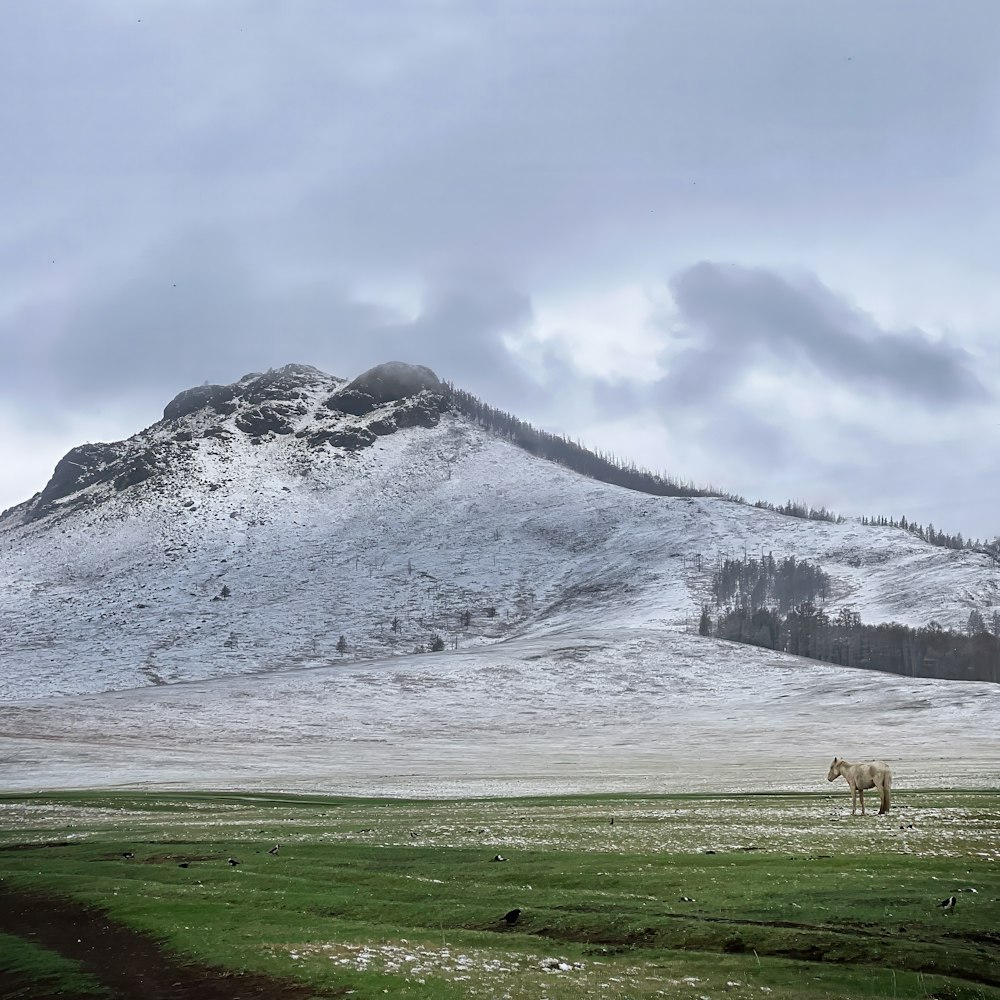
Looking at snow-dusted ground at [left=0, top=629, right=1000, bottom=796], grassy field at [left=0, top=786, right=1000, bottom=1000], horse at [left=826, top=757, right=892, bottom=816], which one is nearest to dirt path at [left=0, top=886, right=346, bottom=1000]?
grassy field at [left=0, top=786, right=1000, bottom=1000]

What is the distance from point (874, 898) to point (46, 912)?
22.1 meters

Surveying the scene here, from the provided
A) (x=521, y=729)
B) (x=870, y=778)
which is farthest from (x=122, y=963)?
(x=521, y=729)

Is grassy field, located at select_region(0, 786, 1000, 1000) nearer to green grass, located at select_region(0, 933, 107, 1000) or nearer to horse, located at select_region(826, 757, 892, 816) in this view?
green grass, located at select_region(0, 933, 107, 1000)

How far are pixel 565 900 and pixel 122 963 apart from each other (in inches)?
412

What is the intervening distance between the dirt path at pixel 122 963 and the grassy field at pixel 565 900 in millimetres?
472

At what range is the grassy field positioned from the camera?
57.3 feet

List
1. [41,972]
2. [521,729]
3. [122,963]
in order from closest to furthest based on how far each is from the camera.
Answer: [41,972], [122,963], [521,729]

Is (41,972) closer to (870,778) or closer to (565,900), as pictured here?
(565,900)

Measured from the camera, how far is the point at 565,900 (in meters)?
23.5

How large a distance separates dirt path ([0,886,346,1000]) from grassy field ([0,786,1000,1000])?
47 cm

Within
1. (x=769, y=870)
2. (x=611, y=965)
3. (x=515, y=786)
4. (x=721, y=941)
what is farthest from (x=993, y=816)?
(x=515, y=786)

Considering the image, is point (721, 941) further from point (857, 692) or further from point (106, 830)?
point (857, 692)

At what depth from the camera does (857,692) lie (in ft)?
537

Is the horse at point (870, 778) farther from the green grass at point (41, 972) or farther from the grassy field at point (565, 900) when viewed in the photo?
the green grass at point (41, 972)
